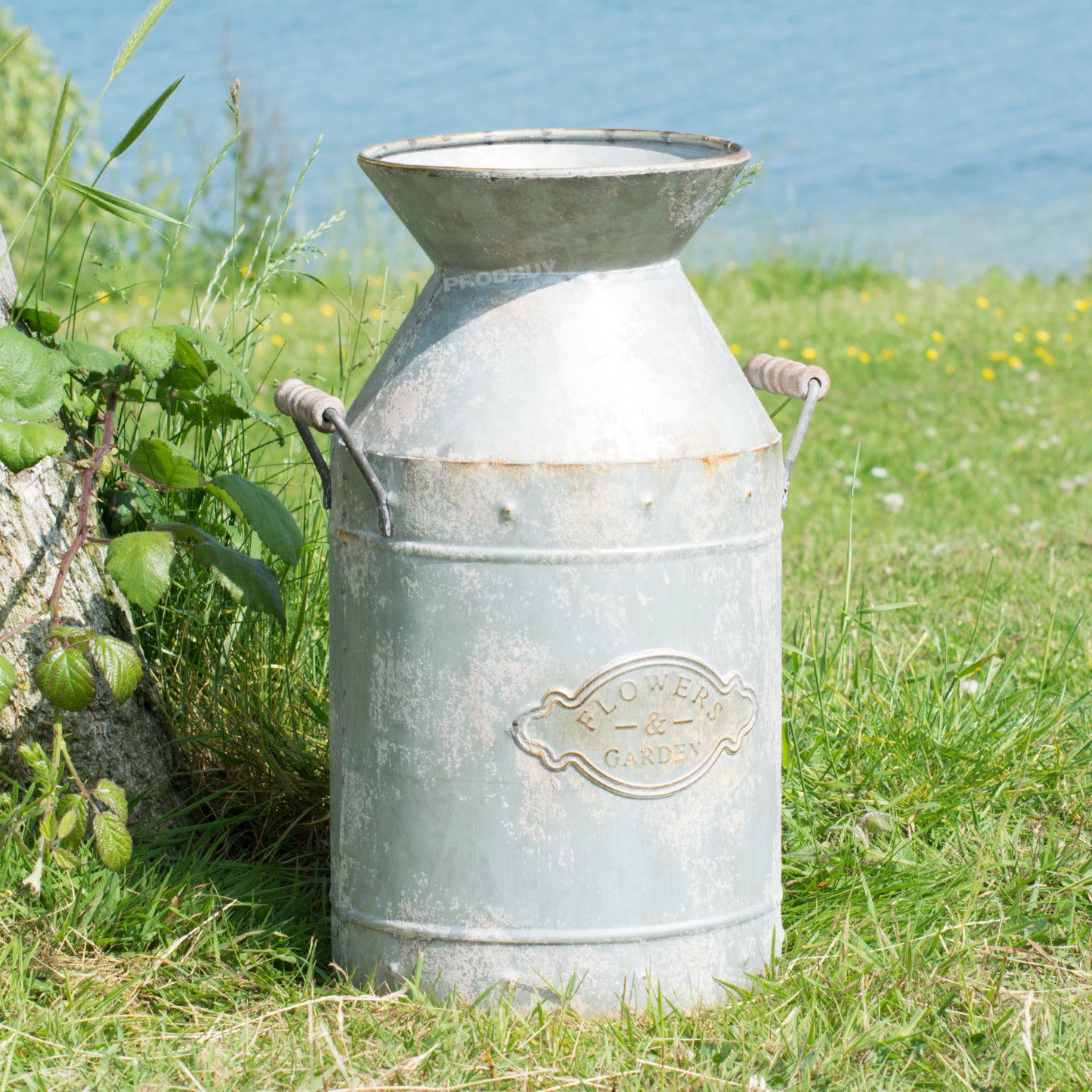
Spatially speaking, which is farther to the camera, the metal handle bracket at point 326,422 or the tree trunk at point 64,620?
the tree trunk at point 64,620

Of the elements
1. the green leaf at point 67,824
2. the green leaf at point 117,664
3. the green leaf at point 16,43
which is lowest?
the green leaf at point 67,824

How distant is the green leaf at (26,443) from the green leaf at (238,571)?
301 millimetres

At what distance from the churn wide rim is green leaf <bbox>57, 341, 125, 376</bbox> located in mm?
545

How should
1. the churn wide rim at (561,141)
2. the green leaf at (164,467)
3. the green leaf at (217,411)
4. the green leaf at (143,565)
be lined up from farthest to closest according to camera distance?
1. the green leaf at (217,411)
2. the green leaf at (164,467)
3. the green leaf at (143,565)
4. the churn wide rim at (561,141)

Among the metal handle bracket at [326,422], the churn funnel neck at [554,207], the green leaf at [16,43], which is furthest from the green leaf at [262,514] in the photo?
the green leaf at [16,43]

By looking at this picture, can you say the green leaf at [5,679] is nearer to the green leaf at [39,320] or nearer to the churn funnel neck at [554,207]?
the green leaf at [39,320]

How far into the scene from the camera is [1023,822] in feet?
8.32

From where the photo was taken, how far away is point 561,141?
7.23ft

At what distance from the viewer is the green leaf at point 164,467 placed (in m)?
2.23

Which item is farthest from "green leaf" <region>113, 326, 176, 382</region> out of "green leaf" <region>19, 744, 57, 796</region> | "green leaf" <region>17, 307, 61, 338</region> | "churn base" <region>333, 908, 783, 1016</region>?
"churn base" <region>333, 908, 783, 1016</region>

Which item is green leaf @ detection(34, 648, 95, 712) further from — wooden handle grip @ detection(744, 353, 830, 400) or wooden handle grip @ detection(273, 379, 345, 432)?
wooden handle grip @ detection(744, 353, 830, 400)

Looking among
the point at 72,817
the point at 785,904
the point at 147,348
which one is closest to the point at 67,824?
the point at 72,817

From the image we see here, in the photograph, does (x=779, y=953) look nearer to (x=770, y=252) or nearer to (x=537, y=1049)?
(x=537, y=1049)

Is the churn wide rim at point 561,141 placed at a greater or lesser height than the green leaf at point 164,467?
greater
